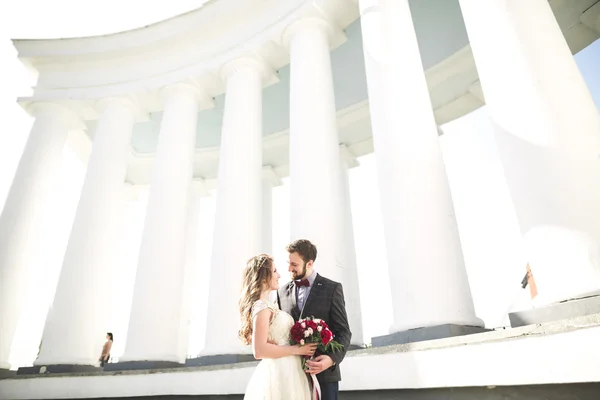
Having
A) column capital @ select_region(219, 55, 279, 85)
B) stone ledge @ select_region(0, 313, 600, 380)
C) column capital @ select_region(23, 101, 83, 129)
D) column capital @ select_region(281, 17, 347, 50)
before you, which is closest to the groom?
stone ledge @ select_region(0, 313, 600, 380)

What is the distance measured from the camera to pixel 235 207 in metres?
42.2

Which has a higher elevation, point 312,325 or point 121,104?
point 121,104

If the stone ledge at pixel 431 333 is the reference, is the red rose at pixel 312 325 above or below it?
below

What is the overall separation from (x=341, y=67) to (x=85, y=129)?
4721cm

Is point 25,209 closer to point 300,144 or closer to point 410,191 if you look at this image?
point 300,144

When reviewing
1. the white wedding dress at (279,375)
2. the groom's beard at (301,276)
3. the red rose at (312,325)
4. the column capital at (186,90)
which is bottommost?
the white wedding dress at (279,375)

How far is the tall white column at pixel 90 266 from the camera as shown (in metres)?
46.1

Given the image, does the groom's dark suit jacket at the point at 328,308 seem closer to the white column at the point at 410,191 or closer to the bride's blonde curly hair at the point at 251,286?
the bride's blonde curly hair at the point at 251,286

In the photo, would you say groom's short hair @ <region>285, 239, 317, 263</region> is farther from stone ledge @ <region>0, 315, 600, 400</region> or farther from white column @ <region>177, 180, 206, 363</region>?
white column @ <region>177, 180, 206, 363</region>

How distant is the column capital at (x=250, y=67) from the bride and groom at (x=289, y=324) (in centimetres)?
4256

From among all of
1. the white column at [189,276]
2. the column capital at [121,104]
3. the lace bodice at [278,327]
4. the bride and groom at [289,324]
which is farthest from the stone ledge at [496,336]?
the column capital at [121,104]

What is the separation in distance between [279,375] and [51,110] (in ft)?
217

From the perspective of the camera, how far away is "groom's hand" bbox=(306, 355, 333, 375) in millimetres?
13812

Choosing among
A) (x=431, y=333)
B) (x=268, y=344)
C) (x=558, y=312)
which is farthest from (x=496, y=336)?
(x=268, y=344)
